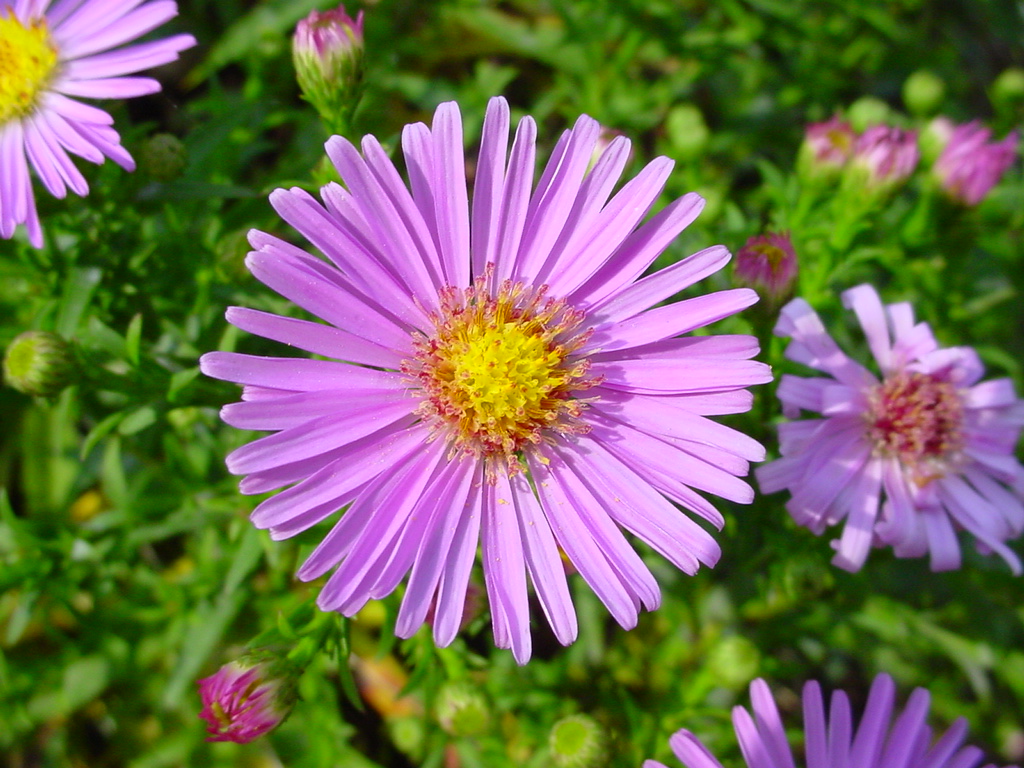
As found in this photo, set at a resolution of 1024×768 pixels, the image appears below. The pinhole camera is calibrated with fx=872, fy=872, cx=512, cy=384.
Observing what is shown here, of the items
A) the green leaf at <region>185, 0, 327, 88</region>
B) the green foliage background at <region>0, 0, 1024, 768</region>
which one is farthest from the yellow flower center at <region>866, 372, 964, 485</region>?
the green leaf at <region>185, 0, 327, 88</region>

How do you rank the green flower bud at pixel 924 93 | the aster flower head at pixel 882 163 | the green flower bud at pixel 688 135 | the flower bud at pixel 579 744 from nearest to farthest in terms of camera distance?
the flower bud at pixel 579 744 < the aster flower head at pixel 882 163 < the green flower bud at pixel 688 135 < the green flower bud at pixel 924 93

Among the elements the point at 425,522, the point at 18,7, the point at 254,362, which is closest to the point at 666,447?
the point at 425,522

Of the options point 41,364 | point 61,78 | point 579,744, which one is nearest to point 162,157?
point 61,78

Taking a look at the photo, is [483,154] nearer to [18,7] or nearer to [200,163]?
[200,163]

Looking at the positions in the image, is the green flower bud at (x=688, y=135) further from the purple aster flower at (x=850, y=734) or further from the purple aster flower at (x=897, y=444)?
the purple aster flower at (x=850, y=734)

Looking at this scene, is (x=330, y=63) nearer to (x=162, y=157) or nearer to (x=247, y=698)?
(x=162, y=157)

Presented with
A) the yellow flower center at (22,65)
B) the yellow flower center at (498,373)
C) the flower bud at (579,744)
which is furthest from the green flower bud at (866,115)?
the yellow flower center at (22,65)

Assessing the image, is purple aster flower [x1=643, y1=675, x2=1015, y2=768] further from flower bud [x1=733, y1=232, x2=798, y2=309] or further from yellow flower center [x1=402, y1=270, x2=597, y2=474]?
flower bud [x1=733, y1=232, x2=798, y2=309]
